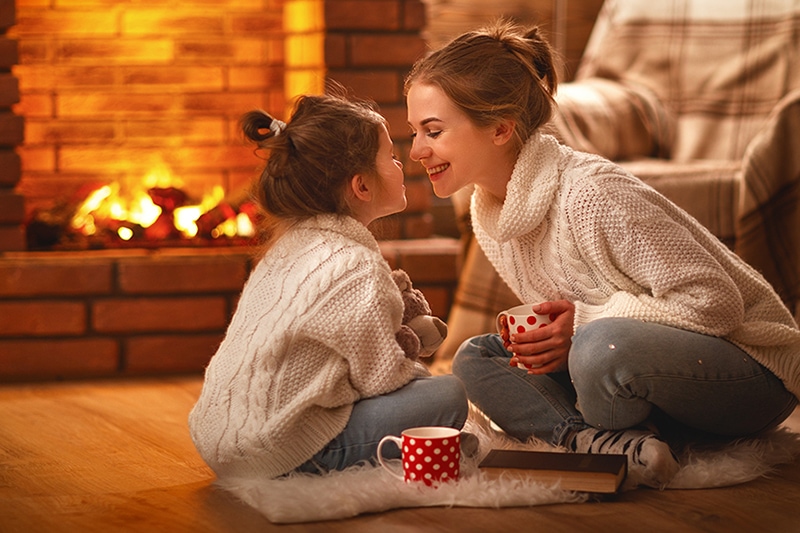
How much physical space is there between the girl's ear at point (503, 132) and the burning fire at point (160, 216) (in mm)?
1089

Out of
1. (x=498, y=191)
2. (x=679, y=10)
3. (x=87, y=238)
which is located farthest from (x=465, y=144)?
(x=679, y=10)

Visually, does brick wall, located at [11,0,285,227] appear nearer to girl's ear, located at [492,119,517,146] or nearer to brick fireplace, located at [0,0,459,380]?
brick fireplace, located at [0,0,459,380]

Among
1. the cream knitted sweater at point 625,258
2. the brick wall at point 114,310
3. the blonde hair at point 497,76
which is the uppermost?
the blonde hair at point 497,76

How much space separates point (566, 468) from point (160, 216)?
4.90 feet

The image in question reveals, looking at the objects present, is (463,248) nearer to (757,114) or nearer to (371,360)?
(757,114)

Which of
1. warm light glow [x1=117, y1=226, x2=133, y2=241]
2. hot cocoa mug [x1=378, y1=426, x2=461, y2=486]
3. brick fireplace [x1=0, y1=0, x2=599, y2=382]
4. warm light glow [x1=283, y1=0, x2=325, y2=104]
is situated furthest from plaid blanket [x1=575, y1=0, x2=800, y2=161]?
hot cocoa mug [x1=378, y1=426, x2=461, y2=486]

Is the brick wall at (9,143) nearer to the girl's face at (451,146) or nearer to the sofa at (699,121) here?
the sofa at (699,121)

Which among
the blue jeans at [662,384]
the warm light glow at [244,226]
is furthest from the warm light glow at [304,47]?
the blue jeans at [662,384]

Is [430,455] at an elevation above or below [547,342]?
below

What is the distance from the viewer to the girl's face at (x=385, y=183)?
160cm

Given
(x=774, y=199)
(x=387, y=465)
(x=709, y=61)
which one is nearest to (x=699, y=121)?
(x=709, y=61)

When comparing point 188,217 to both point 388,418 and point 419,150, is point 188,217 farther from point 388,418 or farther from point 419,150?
point 388,418

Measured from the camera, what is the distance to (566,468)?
1408mm

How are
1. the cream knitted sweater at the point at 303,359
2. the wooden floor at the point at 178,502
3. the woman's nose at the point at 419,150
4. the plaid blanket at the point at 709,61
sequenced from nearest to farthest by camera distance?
the wooden floor at the point at 178,502, the cream knitted sweater at the point at 303,359, the woman's nose at the point at 419,150, the plaid blanket at the point at 709,61
